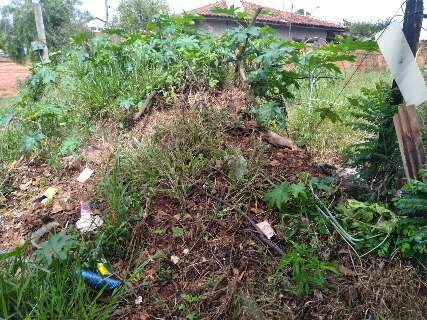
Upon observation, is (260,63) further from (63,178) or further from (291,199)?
(63,178)

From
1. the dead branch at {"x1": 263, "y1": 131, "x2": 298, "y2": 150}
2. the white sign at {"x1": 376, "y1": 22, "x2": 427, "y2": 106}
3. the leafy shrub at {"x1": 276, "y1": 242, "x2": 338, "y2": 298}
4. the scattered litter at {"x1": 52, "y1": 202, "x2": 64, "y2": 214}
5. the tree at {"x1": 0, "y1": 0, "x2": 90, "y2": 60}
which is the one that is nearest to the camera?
the leafy shrub at {"x1": 276, "y1": 242, "x2": 338, "y2": 298}

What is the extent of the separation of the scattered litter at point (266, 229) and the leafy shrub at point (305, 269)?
23 cm

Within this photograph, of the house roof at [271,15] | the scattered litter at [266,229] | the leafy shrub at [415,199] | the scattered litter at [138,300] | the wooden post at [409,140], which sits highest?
Answer: the house roof at [271,15]

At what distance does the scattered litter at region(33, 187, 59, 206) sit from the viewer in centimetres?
255

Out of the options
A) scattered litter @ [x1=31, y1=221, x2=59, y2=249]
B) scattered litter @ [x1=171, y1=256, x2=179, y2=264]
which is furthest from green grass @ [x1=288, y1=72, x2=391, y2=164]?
scattered litter @ [x1=31, y1=221, x2=59, y2=249]

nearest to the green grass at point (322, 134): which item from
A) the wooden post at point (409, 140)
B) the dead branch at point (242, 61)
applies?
the dead branch at point (242, 61)

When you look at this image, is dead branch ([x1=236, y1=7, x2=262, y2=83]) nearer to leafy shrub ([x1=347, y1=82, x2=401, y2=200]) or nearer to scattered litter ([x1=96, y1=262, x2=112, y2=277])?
leafy shrub ([x1=347, y1=82, x2=401, y2=200])

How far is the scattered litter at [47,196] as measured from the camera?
2.55 m

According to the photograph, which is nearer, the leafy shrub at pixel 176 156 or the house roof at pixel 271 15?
the leafy shrub at pixel 176 156

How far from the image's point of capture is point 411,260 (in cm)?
189

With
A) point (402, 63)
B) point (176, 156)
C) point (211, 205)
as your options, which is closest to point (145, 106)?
point (176, 156)

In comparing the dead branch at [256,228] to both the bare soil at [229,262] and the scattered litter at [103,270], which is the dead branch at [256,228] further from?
the scattered litter at [103,270]

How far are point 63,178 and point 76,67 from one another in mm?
1836

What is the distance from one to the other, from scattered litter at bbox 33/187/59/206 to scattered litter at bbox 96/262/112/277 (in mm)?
912
